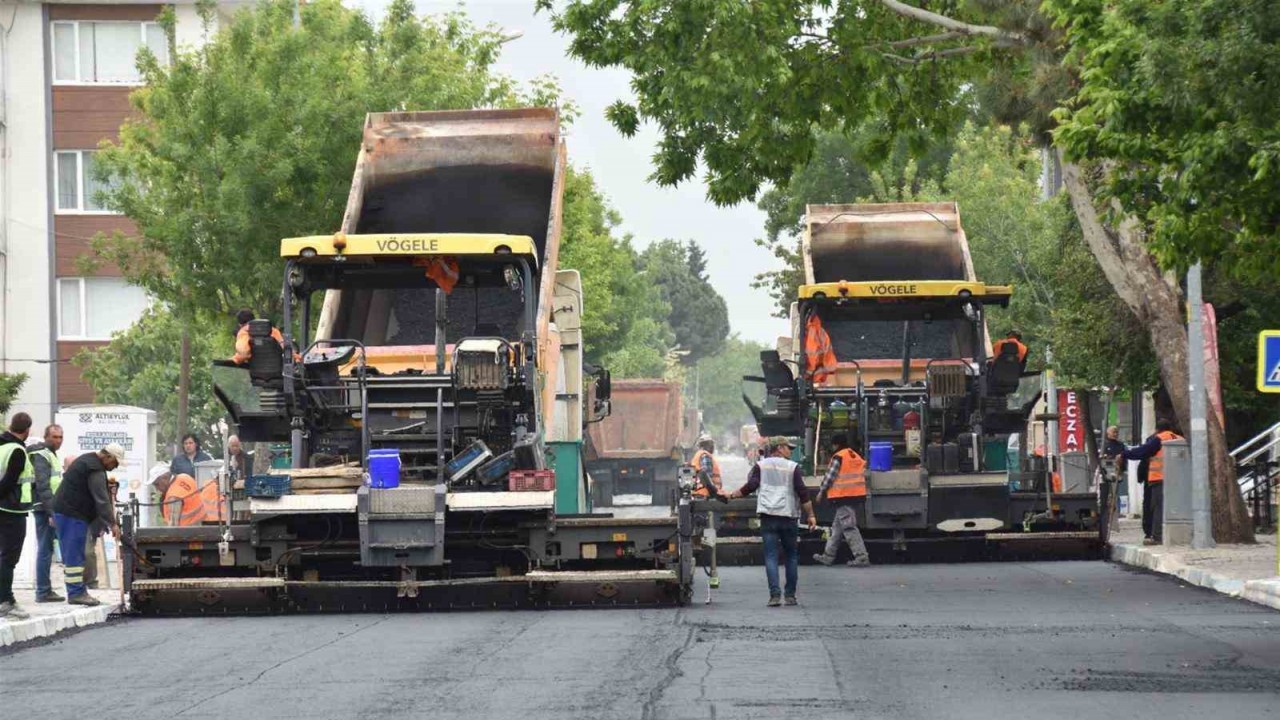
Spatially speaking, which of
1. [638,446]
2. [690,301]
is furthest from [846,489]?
[690,301]

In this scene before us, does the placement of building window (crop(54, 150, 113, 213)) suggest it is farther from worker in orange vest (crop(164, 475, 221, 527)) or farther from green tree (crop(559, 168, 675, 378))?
worker in orange vest (crop(164, 475, 221, 527))

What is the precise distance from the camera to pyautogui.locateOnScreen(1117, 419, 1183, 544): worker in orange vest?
83.3 ft

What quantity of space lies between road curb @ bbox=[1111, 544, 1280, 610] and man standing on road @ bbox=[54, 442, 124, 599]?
973 centimetres

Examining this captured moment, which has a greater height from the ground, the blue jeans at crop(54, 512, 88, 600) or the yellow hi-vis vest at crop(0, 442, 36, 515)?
the yellow hi-vis vest at crop(0, 442, 36, 515)

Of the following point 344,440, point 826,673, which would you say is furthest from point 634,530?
point 826,673

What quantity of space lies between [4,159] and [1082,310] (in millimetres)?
26415

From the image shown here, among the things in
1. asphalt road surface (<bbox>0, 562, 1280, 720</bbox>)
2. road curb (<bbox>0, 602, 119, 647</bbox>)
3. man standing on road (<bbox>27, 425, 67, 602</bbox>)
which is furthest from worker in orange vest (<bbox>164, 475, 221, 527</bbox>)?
asphalt road surface (<bbox>0, 562, 1280, 720</bbox>)

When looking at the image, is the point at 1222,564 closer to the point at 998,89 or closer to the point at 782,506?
the point at 782,506

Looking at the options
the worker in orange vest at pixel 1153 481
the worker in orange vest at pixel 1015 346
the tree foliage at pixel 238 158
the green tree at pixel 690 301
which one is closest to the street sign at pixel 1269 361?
the worker in orange vest at pixel 1015 346

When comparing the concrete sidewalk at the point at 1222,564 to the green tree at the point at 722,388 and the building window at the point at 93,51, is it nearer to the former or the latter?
the building window at the point at 93,51

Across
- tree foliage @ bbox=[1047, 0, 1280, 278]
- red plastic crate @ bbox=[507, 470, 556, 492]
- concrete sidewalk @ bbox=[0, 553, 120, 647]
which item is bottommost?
concrete sidewalk @ bbox=[0, 553, 120, 647]

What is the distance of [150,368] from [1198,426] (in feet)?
95.0

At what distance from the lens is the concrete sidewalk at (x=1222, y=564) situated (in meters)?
18.2

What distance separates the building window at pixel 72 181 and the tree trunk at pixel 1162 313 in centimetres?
2795
